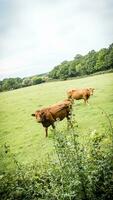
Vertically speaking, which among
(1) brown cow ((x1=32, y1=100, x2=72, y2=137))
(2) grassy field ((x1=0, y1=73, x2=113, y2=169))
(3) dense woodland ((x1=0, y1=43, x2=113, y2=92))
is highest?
(3) dense woodland ((x1=0, y1=43, x2=113, y2=92))


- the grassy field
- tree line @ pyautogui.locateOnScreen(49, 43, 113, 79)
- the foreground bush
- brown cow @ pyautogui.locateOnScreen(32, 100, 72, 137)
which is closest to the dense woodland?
tree line @ pyautogui.locateOnScreen(49, 43, 113, 79)

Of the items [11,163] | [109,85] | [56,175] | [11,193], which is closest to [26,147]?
[11,163]

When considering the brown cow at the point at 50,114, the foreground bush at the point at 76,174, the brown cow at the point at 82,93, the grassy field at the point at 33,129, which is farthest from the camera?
the brown cow at the point at 82,93

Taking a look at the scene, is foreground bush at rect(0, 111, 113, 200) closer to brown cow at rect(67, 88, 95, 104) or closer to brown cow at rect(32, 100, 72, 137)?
brown cow at rect(32, 100, 72, 137)

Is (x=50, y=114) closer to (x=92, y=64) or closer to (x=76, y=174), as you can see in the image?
(x=76, y=174)

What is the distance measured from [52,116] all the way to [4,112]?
9.13 metres

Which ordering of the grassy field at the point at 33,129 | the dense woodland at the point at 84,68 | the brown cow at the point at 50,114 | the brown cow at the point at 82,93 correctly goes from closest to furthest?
the grassy field at the point at 33,129, the brown cow at the point at 50,114, the dense woodland at the point at 84,68, the brown cow at the point at 82,93

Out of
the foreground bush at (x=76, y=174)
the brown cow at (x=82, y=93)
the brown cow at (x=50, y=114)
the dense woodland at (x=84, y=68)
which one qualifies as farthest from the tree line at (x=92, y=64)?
the foreground bush at (x=76, y=174)

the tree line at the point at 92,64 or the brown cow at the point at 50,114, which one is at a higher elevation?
the tree line at the point at 92,64

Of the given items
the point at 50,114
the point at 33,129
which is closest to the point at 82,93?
the point at 33,129

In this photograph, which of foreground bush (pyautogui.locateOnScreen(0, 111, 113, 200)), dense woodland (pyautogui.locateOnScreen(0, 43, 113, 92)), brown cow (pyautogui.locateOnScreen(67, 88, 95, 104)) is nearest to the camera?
foreground bush (pyautogui.locateOnScreen(0, 111, 113, 200))

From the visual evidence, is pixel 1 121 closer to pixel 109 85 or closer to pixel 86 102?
pixel 86 102

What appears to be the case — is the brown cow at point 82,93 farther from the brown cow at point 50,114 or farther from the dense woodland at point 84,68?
the brown cow at point 50,114

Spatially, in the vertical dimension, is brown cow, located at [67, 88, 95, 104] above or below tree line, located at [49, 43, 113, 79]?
below
